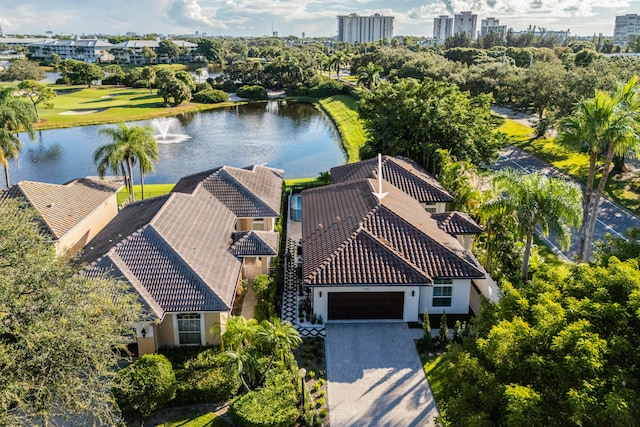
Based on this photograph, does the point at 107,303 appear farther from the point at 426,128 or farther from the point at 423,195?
the point at 426,128

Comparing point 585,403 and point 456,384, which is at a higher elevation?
point 585,403

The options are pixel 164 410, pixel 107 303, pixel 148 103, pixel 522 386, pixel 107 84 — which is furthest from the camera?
pixel 107 84

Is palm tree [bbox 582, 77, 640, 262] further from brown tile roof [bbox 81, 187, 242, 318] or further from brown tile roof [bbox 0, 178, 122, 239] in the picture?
brown tile roof [bbox 0, 178, 122, 239]

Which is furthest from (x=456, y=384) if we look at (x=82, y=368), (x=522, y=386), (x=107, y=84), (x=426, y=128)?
(x=107, y=84)

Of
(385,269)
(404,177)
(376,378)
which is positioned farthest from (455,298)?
(404,177)

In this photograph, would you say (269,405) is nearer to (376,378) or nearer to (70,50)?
(376,378)
